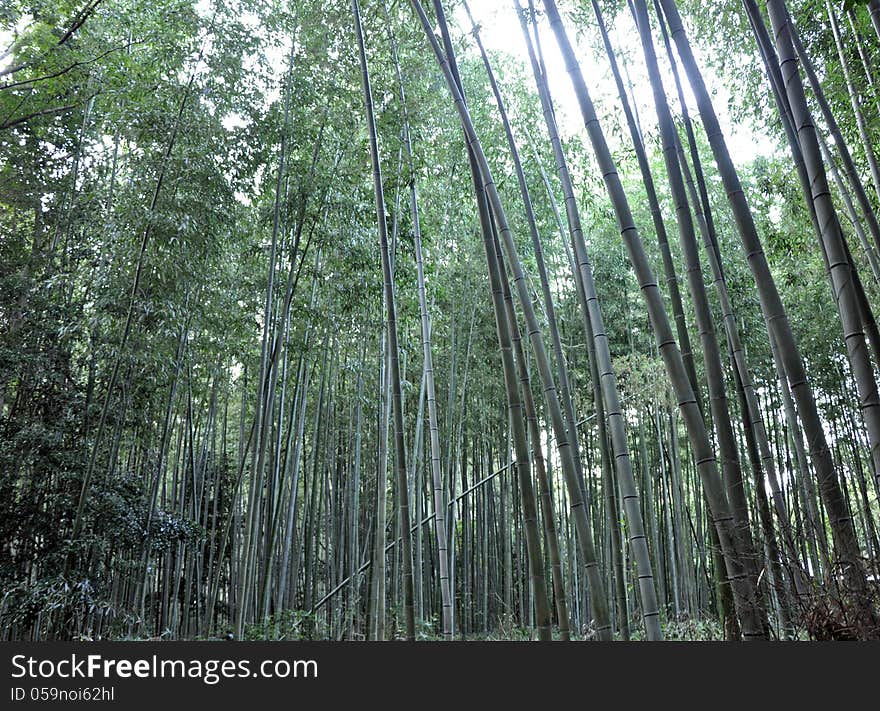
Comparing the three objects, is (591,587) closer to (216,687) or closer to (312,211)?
(216,687)

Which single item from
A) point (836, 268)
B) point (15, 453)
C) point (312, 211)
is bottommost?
point (836, 268)

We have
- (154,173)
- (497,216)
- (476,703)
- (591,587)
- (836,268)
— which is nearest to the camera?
(476,703)

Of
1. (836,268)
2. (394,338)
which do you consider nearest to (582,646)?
(836,268)

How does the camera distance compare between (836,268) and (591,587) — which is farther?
(591,587)

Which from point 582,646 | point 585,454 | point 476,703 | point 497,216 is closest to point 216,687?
point 476,703

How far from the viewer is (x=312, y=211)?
5.32m

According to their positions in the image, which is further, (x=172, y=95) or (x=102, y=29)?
(x=102, y=29)

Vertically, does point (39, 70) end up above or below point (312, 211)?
above

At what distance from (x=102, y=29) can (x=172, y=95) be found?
3.74 ft

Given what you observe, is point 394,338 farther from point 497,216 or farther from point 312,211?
point 312,211

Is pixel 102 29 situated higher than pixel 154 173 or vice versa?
pixel 102 29

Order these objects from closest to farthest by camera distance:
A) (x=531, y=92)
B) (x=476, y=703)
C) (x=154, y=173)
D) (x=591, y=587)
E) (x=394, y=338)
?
(x=476, y=703)
(x=591, y=587)
(x=394, y=338)
(x=154, y=173)
(x=531, y=92)

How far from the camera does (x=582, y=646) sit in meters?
1.39

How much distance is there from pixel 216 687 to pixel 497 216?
1.56 meters
